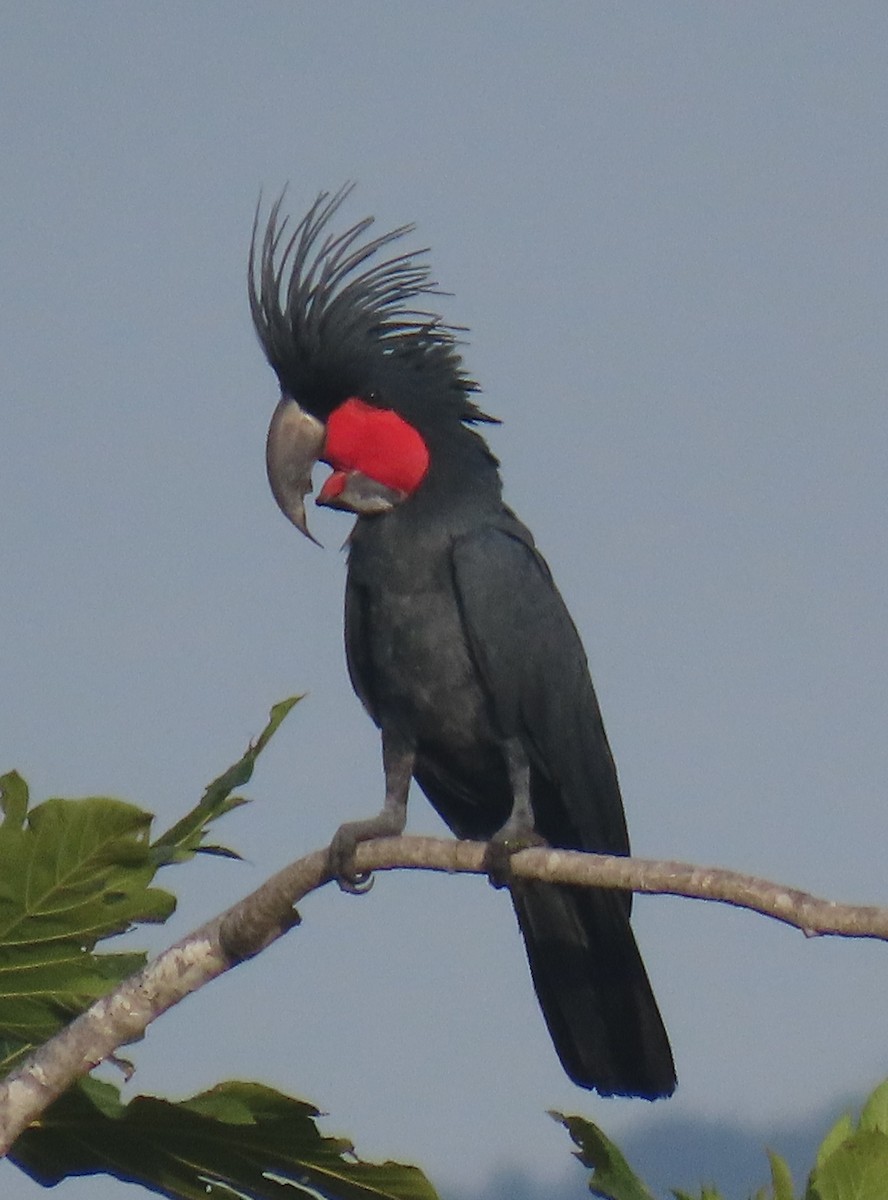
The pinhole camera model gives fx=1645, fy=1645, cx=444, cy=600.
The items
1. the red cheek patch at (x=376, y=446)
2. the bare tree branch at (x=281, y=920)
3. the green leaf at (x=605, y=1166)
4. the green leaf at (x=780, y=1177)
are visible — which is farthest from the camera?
the red cheek patch at (x=376, y=446)

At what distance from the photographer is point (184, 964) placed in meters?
3.61

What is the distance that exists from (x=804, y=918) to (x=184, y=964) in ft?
4.59

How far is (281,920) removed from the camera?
377 centimetres

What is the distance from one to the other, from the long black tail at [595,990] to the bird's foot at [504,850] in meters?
0.27

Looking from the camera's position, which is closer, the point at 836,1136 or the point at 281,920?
the point at 836,1136

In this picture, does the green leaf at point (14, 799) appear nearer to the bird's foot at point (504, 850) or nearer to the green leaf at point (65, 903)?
the green leaf at point (65, 903)

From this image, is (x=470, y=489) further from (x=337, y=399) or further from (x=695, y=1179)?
(x=695, y=1179)

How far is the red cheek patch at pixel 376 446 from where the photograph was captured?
5.59 m

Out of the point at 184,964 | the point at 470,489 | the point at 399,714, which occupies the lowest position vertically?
the point at 184,964

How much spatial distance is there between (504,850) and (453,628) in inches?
45.1

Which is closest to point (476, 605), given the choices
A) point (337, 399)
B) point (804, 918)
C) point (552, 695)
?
point (552, 695)

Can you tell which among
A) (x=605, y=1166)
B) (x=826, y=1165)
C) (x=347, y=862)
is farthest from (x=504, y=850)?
(x=826, y=1165)

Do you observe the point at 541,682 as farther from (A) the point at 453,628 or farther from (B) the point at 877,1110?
(B) the point at 877,1110

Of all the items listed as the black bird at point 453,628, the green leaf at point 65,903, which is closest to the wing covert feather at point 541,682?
the black bird at point 453,628
